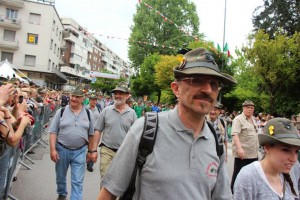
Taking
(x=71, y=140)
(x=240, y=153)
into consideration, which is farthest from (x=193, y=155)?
(x=240, y=153)

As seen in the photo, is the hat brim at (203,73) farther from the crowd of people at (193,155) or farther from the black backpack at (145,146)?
the black backpack at (145,146)

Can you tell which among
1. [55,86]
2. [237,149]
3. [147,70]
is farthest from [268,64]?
[55,86]

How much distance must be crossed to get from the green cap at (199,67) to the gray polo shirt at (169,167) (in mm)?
301

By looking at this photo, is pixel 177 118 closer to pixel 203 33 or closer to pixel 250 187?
pixel 250 187

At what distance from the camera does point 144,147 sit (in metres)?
1.95

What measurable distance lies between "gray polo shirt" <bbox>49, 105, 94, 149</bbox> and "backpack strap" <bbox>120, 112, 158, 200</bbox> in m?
3.54

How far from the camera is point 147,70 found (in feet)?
160

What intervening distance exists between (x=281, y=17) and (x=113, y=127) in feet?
96.8

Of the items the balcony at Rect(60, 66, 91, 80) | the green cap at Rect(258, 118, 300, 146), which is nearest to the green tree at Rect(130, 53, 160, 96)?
the balcony at Rect(60, 66, 91, 80)

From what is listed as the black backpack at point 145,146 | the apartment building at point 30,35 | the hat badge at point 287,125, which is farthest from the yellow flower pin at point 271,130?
the apartment building at point 30,35

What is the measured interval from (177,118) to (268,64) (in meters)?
22.8

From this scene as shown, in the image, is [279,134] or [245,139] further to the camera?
[245,139]

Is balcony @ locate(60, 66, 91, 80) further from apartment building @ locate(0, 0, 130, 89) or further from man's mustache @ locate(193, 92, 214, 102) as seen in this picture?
man's mustache @ locate(193, 92, 214, 102)

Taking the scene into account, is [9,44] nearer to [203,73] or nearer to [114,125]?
[114,125]
